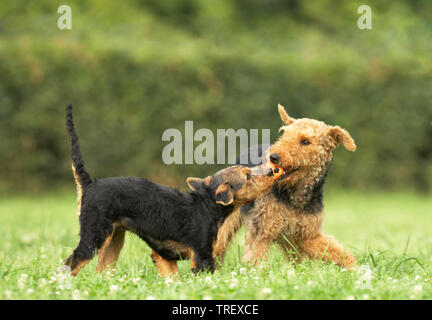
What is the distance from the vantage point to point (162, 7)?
18062 millimetres

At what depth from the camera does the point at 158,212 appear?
Result: 398 cm

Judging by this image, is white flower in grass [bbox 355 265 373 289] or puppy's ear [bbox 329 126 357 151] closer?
white flower in grass [bbox 355 265 373 289]

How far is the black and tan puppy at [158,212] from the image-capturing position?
12.4 feet

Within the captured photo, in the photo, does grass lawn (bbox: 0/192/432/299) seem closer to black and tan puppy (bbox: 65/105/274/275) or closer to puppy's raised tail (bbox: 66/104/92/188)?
black and tan puppy (bbox: 65/105/274/275)

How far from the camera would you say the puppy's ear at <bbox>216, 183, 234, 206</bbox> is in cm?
416

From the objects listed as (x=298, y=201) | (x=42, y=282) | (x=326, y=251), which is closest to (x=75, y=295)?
(x=42, y=282)

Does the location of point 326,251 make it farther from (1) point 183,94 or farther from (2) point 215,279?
(1) point 183,94

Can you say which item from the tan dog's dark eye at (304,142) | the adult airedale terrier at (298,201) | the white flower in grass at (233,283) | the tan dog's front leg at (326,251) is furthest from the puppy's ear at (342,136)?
the white flower in grass at (233,283)

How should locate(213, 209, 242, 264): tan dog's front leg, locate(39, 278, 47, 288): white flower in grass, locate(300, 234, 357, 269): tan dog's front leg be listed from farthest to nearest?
locate(213, 209, 242, 264): tan dog's front leg
locate(300, 234, 357, 269): tan dog's front leg
locate(39, 278, 47, 288): white flower in grass

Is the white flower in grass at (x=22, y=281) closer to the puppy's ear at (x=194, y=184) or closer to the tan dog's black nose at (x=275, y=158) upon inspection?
the puppy's ear at (x=194, y=184)

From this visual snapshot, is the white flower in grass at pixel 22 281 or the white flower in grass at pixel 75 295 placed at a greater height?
the white flower in grass at pixel 22 281

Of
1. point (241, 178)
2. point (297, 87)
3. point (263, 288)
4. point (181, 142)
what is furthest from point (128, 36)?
point (263, 288)

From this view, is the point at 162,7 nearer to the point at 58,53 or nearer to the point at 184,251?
the point at 58,53

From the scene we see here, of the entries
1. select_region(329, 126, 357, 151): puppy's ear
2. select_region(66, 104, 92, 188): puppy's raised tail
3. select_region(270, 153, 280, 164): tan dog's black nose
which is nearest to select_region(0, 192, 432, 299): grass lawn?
select_region(66, 104, 92, 188): puppy's raised tail
